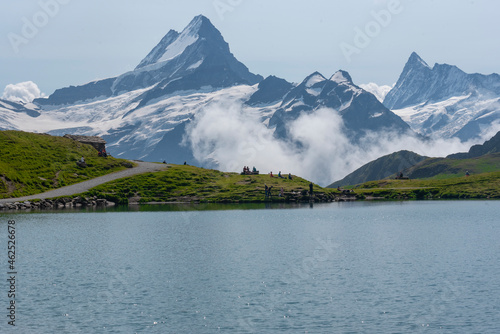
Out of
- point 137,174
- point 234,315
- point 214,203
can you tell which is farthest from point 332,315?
point 137,174

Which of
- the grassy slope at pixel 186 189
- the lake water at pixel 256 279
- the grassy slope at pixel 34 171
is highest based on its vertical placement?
the grassy slope at pixel 34 171

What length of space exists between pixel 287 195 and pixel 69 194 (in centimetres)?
6229

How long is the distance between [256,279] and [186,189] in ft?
418

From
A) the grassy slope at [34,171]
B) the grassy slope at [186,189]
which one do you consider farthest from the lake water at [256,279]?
the grassy slope at [186,189]

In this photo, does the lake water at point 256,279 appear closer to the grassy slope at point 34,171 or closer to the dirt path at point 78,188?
the dirt path at point 78,188

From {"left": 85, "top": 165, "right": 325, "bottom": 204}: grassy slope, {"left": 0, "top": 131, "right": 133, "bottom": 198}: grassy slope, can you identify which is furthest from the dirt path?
{"left": 85, "top": 165, "right": 325, "bottom": 204}: grassy slope

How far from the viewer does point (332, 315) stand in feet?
150

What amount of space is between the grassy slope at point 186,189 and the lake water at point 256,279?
68.3m

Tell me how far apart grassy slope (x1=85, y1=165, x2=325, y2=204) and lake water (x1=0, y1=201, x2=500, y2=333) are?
68.3 meters

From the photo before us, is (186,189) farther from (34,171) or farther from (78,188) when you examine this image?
(34,171)

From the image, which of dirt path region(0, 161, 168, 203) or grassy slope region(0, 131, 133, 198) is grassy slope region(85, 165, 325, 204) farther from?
grassy slope region(0, 131, 133, 198)

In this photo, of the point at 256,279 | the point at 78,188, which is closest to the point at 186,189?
the point at 78,188

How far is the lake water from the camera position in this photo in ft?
146

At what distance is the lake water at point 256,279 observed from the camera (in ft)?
146
